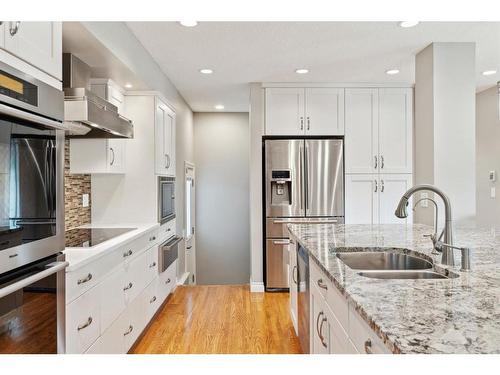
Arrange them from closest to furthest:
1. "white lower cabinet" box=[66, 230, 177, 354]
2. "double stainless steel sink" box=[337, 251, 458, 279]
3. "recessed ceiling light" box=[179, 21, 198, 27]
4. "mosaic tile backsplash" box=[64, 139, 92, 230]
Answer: "white lower cabinet" box=[66, 230, 177, 354] < "double stainless steel sink" box=[337, 251, 458, 279] < "recessed ceiling light" box=[179, 21, 198, 27] < "mosaic tile backsplash" box=[64, 139, 92, 230]

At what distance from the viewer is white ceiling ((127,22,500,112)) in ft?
9.45

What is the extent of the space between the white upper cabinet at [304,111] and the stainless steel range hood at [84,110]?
2031mm

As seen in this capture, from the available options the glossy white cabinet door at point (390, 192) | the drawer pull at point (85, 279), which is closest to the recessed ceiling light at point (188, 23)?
the drawer pull at point (85, 279)

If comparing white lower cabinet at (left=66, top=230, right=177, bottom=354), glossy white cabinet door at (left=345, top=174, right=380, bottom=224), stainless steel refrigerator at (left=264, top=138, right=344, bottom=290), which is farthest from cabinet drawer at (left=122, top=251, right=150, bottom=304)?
glossy white cabinet door at (left=345, top=174, right=380, bottom=224)

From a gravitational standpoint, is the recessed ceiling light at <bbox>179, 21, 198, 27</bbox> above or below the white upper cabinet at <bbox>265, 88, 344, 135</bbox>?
above

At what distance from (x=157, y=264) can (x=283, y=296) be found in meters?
1.59

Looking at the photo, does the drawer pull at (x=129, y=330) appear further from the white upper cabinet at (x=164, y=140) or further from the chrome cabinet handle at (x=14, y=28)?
the chrome cabinet handle at (x=14, y=28)

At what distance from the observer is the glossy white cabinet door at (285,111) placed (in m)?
4.44

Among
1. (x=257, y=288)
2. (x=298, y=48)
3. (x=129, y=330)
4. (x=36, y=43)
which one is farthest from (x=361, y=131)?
(x=36, y=43)

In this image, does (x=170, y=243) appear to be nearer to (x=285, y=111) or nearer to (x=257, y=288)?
(x=257, y=288)

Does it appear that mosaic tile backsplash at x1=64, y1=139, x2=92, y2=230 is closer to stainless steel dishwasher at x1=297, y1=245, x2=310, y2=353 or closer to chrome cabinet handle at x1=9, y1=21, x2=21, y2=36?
chrome cabinet handle at x1=9, y1=21, x2=21, y2=36

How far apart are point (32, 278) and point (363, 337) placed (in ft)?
4.01

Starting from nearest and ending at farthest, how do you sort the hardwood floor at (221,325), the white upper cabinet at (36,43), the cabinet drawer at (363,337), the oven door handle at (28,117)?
the cabinet drawer at (363,337)
the oven door handle at (28,117)
the white upper cabinet at (36,43)
the hardwood floor at (221,325)

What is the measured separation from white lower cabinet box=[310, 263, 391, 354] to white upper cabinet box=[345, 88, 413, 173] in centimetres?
281
